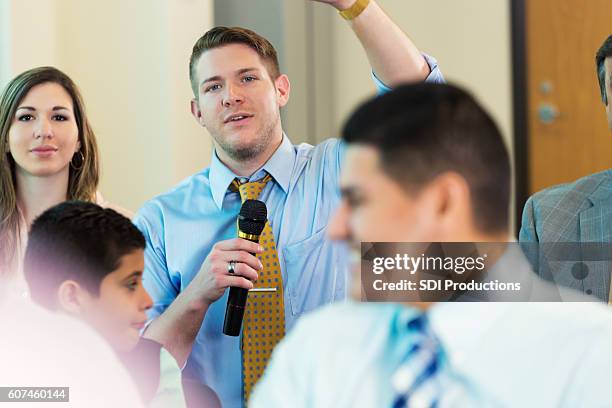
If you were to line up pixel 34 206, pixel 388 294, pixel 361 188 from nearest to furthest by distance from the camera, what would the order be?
pixel 361 188, pixel 388 294, pixel 34 206

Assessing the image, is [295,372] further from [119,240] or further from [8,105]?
[8,105]

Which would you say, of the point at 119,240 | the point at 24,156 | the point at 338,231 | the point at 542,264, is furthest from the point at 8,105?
the point at 542,264

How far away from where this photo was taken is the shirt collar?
103 cm

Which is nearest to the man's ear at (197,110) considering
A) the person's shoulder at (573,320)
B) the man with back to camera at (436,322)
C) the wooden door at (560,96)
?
the man with back to camera at (436,322)

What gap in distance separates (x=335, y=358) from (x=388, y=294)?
12cm

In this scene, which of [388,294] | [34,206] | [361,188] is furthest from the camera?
[34,206]

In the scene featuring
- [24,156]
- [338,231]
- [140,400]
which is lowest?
[140,400]

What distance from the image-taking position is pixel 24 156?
99 centimetres

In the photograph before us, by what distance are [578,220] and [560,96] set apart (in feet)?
3.23

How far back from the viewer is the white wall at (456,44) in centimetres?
154

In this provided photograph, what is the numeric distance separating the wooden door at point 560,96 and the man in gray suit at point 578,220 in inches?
15.7

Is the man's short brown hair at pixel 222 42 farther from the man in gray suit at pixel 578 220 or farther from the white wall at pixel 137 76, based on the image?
the man in gray suit at pixel 578 220

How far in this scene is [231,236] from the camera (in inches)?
39.4

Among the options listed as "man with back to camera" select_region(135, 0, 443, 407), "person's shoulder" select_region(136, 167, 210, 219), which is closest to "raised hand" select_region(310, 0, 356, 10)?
"man with back to camera" select_region(135, 0, 443, 407)
